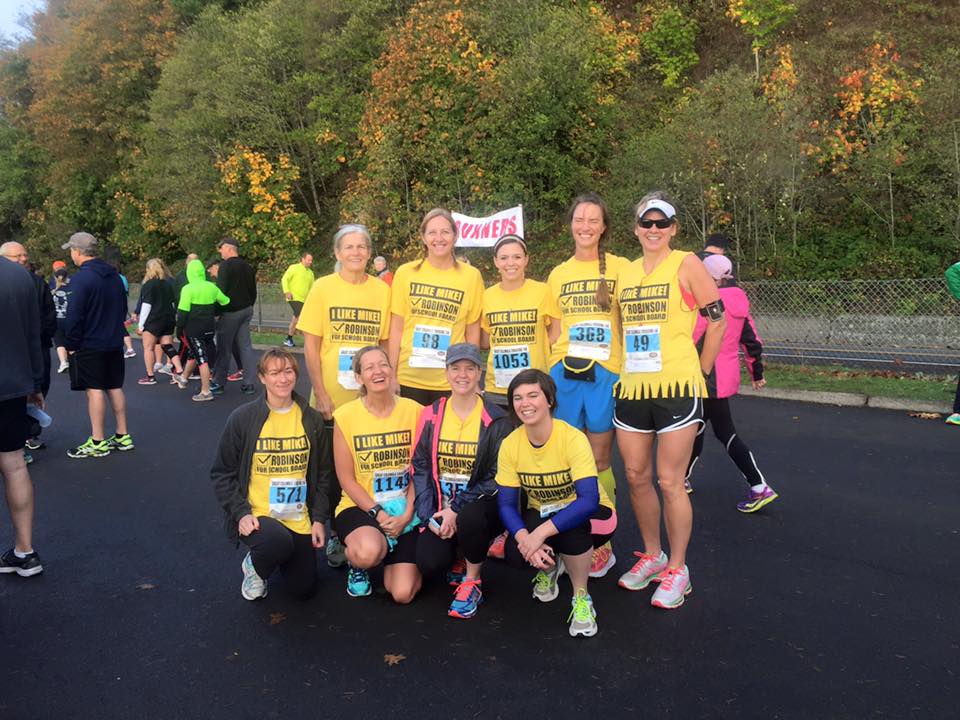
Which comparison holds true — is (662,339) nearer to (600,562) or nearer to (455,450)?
(455,450)

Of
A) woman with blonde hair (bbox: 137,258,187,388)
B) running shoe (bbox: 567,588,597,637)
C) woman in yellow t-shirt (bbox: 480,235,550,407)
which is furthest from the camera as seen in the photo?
woman with blonde hair (bbox: 137,258,187,388)

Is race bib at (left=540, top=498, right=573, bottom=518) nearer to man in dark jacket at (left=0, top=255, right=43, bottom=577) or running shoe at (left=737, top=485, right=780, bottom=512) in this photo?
running shoe at (left=737, top=485, right=780, bottom=512)

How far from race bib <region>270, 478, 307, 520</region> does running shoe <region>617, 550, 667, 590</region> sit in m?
1.83

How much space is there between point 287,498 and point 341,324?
1.13m

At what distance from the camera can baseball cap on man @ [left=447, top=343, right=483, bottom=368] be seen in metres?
4.29

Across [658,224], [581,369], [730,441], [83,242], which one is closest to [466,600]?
[581,369]

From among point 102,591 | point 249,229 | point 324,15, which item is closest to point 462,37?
point 324,15

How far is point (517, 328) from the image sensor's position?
4.77m

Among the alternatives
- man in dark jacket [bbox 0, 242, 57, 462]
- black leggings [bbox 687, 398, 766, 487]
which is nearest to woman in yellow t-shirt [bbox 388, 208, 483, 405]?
black leggings [bbox 687, 398, 766, 487]

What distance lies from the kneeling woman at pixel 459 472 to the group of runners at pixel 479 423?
0.01 m

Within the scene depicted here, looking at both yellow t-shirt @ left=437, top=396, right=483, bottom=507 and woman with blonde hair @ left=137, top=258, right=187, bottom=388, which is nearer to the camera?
yellow t-shirt @ left=437, top=396, right=483, bottom=507

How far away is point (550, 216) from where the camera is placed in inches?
867

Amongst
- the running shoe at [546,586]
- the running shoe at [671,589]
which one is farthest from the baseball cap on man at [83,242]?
the running shoe at [671,589]

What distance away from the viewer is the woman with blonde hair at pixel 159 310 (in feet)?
38.2
